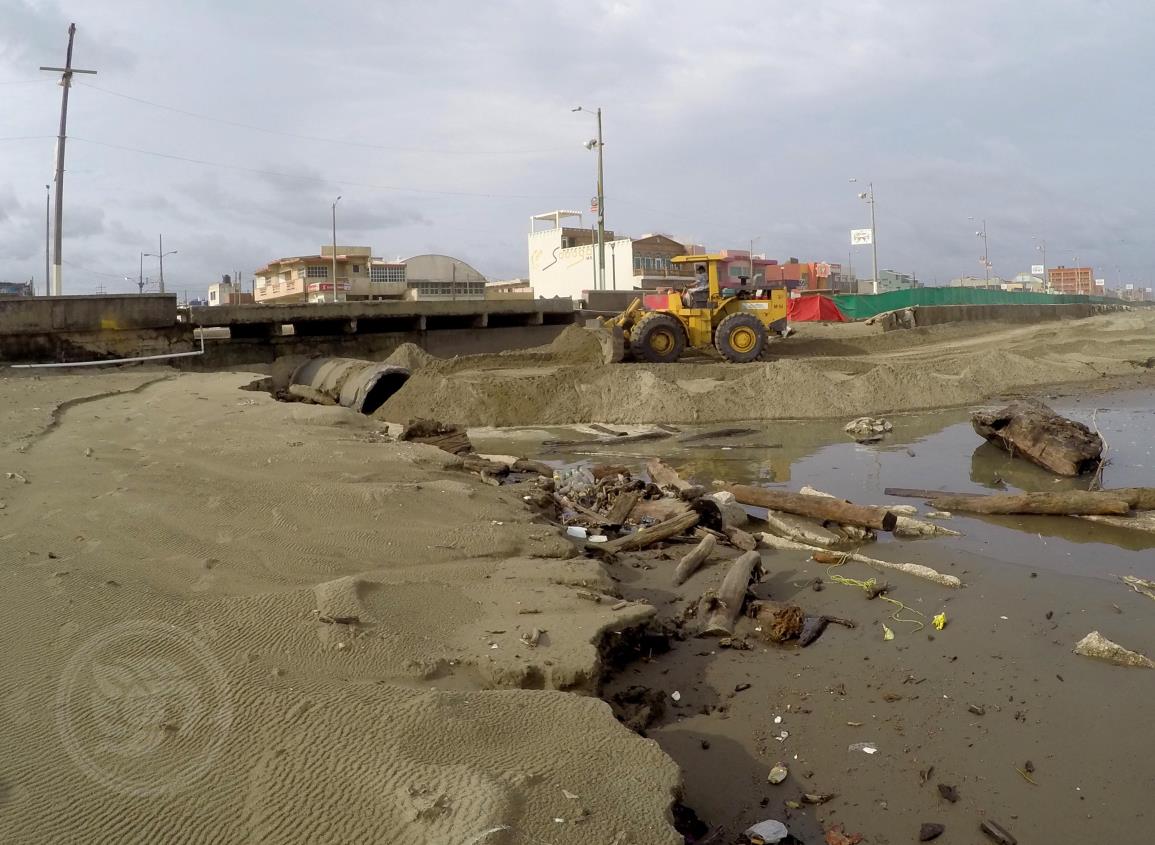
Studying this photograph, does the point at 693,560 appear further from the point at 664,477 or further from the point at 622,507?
the point at 664,477

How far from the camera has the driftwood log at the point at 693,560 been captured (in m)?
6.04

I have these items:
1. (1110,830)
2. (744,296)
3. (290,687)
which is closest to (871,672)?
(1110,830)

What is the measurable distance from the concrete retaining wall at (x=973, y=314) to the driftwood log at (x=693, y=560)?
2456 cm

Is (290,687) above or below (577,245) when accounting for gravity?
below

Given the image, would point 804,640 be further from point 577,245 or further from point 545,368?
point 577,245

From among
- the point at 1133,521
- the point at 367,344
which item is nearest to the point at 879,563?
the point at 1133,521

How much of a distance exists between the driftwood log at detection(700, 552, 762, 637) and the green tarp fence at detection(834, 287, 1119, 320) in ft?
96.6

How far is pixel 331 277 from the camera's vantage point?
56000 millimetres

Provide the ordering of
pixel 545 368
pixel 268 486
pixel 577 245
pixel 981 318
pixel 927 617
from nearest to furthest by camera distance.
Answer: pixel 927 617 → pixel 268 486 → pixel 545 368 → pixel 981 318 → pixel 577 245

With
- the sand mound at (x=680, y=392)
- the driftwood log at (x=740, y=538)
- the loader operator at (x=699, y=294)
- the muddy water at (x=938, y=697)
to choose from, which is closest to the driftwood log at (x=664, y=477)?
the driftwood log at (x=740, y=538)

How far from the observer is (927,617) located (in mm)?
5250

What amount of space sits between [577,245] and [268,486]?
51823 millimetres

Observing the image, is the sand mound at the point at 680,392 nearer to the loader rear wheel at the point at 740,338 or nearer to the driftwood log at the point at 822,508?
the loader rear wheel at the point at 740,338

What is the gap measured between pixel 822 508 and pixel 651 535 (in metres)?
1.60
